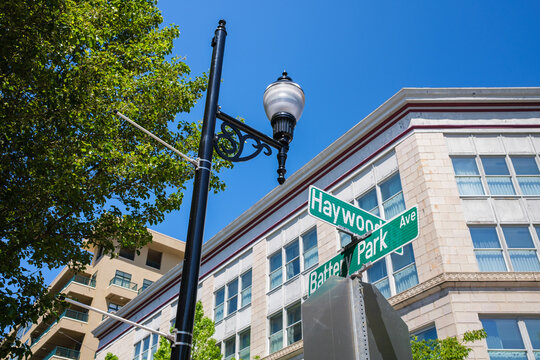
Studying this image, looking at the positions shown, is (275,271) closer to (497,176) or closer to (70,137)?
(497,176)

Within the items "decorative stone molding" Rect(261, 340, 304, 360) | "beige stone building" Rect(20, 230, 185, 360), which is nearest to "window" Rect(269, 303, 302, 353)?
"decorative stone molding" Rect(261, 340, 304, 360)

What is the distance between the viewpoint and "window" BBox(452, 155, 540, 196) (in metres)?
19.4

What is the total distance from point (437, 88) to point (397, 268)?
8180mm

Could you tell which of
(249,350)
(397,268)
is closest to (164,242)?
(249,350)

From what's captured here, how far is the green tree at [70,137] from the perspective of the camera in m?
9.51

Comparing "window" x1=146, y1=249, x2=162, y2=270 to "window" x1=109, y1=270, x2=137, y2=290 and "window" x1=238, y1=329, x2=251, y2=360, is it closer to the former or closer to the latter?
"window" x1=109, y1=270, x2=137, y2=290

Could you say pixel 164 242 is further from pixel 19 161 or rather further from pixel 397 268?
pixel 19 161

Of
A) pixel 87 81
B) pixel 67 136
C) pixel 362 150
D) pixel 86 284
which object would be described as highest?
pixel 86 284

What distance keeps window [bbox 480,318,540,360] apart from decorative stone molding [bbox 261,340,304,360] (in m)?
7.82

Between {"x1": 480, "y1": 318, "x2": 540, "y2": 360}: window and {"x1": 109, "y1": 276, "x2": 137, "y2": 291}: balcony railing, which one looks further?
{"x1": 109, "y1": 276, "x2": 137, "y2": 291}: balcony railing

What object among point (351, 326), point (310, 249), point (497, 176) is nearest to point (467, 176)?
point (497, 176)

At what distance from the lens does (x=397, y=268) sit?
18.9m

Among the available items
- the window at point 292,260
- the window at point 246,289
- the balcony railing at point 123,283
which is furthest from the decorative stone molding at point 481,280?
the balcony railing at point 123,283

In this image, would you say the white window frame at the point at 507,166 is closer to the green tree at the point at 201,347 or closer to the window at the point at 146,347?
the green tree at the point at 201,347
